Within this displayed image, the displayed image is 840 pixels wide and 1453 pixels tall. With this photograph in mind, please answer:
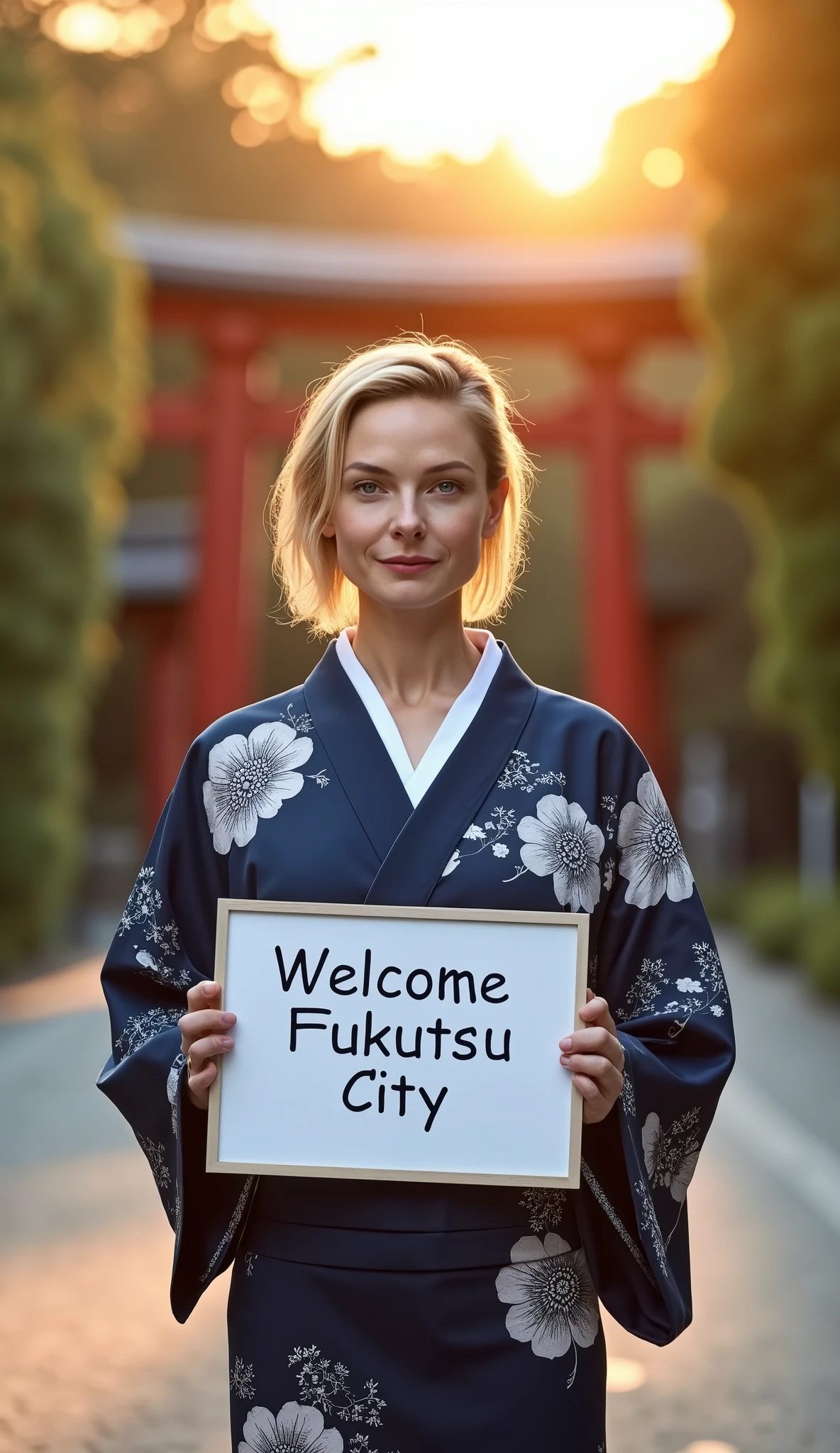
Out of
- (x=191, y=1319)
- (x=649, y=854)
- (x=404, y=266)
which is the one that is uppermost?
(x=404, y=266)

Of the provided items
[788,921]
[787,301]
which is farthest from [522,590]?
[788,921]

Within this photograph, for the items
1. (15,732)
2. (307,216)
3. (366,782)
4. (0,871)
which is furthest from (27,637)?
(307,216)

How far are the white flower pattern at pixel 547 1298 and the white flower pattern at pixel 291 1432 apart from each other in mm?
215

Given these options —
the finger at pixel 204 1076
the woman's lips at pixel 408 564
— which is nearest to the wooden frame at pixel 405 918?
the finger at pixel 204 1076

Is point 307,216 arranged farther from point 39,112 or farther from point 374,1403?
point 374,1403

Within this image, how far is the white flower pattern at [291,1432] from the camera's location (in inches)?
65.0

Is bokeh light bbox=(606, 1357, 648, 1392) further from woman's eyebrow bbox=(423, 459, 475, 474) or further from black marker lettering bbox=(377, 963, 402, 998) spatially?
woman's eyebrow bbox=(423, 459, 475, 474)

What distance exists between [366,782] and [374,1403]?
63 centimetres

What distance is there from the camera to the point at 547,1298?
1.67m

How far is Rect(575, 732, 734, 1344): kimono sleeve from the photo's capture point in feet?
5.65

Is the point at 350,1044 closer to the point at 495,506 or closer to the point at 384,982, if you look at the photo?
the point at 384,982

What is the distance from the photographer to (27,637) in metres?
9.88

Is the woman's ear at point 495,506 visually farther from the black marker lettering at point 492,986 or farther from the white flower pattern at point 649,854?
the black marker lettering at point 492,986

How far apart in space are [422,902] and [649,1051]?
0.98 ft
